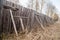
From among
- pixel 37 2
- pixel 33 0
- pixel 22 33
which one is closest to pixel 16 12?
pixel 22 33

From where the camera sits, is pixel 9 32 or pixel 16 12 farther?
pixel 16 12

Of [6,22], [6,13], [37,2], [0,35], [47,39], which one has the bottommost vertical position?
[47,39]

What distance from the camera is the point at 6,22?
650 centimetres

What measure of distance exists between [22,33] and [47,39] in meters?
1.55

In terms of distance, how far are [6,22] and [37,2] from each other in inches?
808

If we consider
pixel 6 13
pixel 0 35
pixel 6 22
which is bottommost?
pixel 0 35

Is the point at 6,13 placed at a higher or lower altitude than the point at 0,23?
higher

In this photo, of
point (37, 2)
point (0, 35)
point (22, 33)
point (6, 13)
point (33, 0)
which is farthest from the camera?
point (33, 0)

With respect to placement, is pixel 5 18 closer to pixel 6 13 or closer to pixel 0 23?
pixel 6 13

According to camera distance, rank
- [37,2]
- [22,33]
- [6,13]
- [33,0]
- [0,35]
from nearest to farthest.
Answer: [0,35], [6,13], [22,33], [37,2], [33,0]

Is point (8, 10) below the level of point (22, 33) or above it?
above

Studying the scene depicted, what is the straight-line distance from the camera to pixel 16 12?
7297 mm

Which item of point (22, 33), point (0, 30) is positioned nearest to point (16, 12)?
point (22, 33)

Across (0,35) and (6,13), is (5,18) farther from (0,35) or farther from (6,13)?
(0,35)
